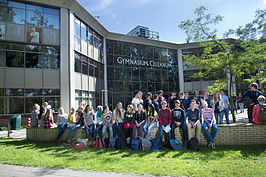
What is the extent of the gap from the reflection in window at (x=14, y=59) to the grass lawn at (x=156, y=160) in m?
10.1

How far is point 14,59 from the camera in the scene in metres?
14.6

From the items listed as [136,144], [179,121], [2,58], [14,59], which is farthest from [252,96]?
[2,58]

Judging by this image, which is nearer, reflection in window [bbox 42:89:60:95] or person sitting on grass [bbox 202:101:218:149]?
person sitting on grass [bbox 202:101:218:149]

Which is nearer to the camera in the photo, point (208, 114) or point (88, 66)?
point (208, 114)

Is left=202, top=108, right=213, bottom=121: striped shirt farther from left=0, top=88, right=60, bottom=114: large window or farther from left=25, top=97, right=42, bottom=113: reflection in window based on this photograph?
left=25, top=97, right=42, bottom=113: reflection in window

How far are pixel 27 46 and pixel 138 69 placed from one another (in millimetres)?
13822

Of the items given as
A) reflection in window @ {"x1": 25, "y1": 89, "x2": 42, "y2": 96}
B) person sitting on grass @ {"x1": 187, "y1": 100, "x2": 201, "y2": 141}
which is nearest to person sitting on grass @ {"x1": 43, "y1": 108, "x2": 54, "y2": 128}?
person sitting on grass @ {"x1": 187, "y1": 100, "x2": 201, "y2": 141}

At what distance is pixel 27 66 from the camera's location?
14914 mm

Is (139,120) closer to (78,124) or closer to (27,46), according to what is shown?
(78,124)

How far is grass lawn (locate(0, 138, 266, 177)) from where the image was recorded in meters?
4.26

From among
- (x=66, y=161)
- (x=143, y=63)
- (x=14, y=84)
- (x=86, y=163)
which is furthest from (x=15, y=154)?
(x=143, y=63)

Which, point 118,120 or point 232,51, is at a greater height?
point 232,51

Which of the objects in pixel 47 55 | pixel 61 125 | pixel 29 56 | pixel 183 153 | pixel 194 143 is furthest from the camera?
pixel 47 55

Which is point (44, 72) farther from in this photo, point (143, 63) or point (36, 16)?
point (143, 63)
